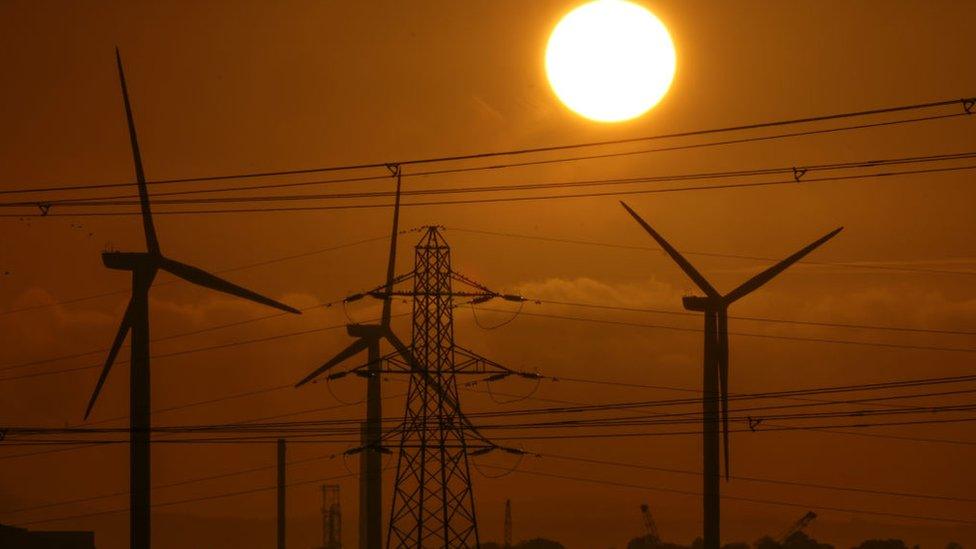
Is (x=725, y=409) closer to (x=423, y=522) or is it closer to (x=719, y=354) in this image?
(x=719, y=354)

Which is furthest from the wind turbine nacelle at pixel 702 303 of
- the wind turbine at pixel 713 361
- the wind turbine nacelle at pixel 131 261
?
the wind turbine nacelle at pixel 131 261

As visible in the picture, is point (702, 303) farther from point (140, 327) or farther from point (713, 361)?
point (140, 327)

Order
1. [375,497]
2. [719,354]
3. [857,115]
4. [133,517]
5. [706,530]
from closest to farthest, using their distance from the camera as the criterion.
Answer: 1. [857,115]
2. [133,517]
3. [706,530]
4. [719,354]
5. [375,497]

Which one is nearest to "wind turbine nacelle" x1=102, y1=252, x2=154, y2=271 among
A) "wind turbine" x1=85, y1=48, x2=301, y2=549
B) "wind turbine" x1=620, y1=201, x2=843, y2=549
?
"wind turbine" x1=85, y1=48, x2=301, y2=549

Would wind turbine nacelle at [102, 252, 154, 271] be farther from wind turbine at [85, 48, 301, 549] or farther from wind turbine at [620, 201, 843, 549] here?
wind turbine at [620, 201, 843, 549]

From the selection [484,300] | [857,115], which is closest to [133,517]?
[484,300]

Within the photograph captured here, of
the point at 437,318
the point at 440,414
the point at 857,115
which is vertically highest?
the point at 857,115

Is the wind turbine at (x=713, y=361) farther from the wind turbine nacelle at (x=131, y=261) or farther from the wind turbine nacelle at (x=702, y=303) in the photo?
the wind turbine nacelle at (x=131, y=261)
